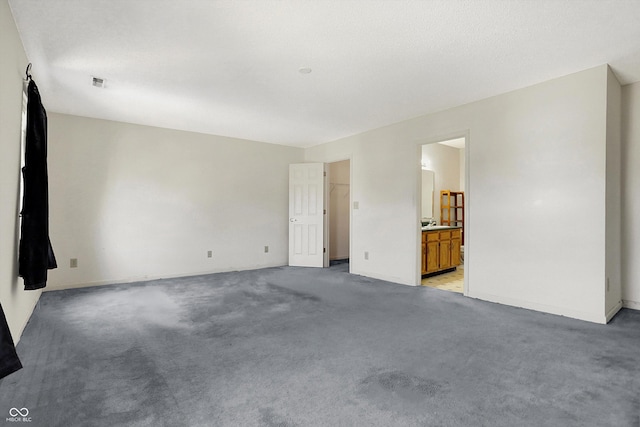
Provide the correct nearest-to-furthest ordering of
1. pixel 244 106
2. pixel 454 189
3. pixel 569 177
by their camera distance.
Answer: pixel 569 177
pixel 244 106
pixel 454 189

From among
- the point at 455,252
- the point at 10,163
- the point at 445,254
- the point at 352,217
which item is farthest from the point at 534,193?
the point at 10,163

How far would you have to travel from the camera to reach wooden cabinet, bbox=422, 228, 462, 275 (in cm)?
503

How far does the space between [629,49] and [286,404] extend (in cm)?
384

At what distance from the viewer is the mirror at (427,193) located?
22.7 feet

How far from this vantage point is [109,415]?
65.1 inches

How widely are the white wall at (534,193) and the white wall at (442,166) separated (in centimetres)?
263

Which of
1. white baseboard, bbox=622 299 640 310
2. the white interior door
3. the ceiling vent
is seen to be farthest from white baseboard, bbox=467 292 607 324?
the ceiling vent

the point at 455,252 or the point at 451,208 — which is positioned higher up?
the point at 451,208

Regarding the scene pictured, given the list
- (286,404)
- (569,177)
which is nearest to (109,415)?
(286,404)

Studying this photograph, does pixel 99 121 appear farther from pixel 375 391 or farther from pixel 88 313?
pixel 375 391

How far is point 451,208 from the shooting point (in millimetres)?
7684

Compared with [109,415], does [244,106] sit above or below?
above

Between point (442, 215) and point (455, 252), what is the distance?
1.89 metres

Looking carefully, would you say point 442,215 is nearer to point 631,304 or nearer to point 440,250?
point 440,250
